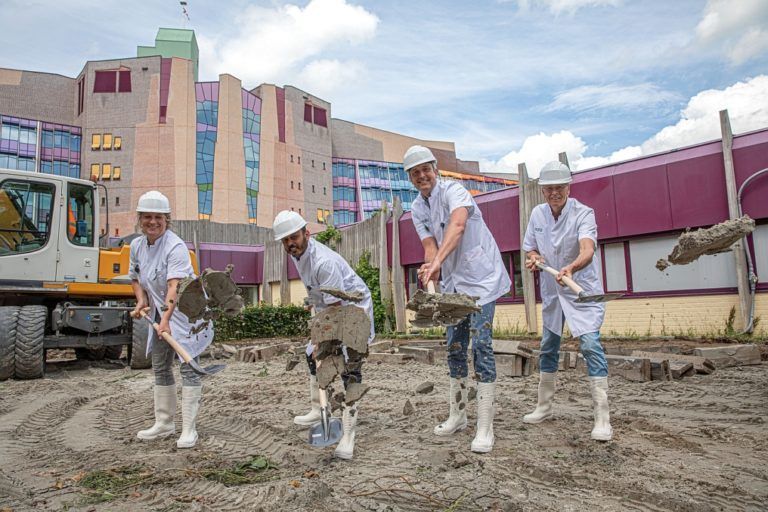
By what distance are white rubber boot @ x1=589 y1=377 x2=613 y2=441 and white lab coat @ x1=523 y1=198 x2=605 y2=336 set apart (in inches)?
14.6

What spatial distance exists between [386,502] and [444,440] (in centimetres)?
123

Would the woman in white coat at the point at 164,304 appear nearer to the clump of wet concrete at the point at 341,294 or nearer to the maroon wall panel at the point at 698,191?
the clump of wet concrete at the point at 341,294

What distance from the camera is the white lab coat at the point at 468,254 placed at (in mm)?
4094

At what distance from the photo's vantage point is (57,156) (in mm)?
38219

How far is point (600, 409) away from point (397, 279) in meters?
11.9

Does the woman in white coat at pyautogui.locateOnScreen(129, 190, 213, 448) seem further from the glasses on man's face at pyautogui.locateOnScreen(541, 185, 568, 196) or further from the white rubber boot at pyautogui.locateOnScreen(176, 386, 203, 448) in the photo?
the glasses on man's face at pyautogui.locateOnScreen(541, 185, 568, 196)

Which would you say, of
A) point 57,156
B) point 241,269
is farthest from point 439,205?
point 57,156

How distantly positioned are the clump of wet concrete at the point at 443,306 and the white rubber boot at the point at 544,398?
109cm

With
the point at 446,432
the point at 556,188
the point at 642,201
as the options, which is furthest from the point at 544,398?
the point at 642,201

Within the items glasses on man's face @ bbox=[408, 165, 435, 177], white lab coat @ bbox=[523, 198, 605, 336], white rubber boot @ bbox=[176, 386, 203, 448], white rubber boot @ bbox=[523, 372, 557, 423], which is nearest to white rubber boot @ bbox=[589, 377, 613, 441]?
white lab coat @ bbox=[523, 198, 605, 336]

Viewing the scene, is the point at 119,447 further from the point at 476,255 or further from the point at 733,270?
the point at 733,270

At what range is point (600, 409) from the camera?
3.94 m

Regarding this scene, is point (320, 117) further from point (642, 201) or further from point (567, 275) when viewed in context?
point (567, 275)

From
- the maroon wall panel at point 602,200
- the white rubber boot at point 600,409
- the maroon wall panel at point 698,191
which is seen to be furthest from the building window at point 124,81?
the white rubber boot at point 600,409
